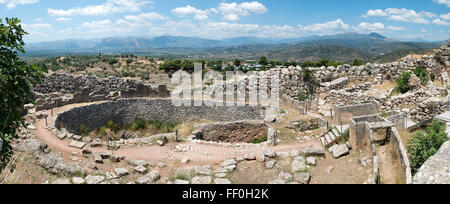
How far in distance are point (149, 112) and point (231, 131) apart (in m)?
6.52

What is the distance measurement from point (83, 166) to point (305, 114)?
33.8 feet

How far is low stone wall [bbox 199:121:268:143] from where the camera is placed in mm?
14125

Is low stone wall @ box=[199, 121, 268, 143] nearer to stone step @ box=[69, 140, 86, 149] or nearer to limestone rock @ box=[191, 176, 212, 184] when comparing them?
stone step @ box=[69, 140, 86, 149]

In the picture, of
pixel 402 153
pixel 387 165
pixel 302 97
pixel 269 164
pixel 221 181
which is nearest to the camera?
pixel 402 153

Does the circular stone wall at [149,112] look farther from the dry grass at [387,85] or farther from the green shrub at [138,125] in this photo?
the dry grass at [387,85]

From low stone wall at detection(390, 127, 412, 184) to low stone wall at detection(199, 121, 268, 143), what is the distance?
6543 millimetres

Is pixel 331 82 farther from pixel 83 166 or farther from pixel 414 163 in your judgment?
pixel 83 166

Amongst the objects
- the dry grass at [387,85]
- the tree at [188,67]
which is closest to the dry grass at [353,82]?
the dry grass at [387,85]

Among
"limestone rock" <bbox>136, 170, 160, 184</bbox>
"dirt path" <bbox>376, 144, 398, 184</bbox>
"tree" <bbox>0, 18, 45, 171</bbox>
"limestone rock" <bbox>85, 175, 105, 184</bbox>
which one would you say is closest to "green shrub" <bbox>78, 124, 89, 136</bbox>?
"limestone rock" <bbox>85, 175, 105, 184</bbox>

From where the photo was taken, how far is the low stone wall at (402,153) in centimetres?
565

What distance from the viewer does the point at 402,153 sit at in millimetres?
6699

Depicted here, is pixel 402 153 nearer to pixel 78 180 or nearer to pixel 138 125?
pixel 78 180

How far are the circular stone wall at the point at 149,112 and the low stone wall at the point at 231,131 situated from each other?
240 centimetres

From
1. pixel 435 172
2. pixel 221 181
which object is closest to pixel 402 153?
pixel 435 172
